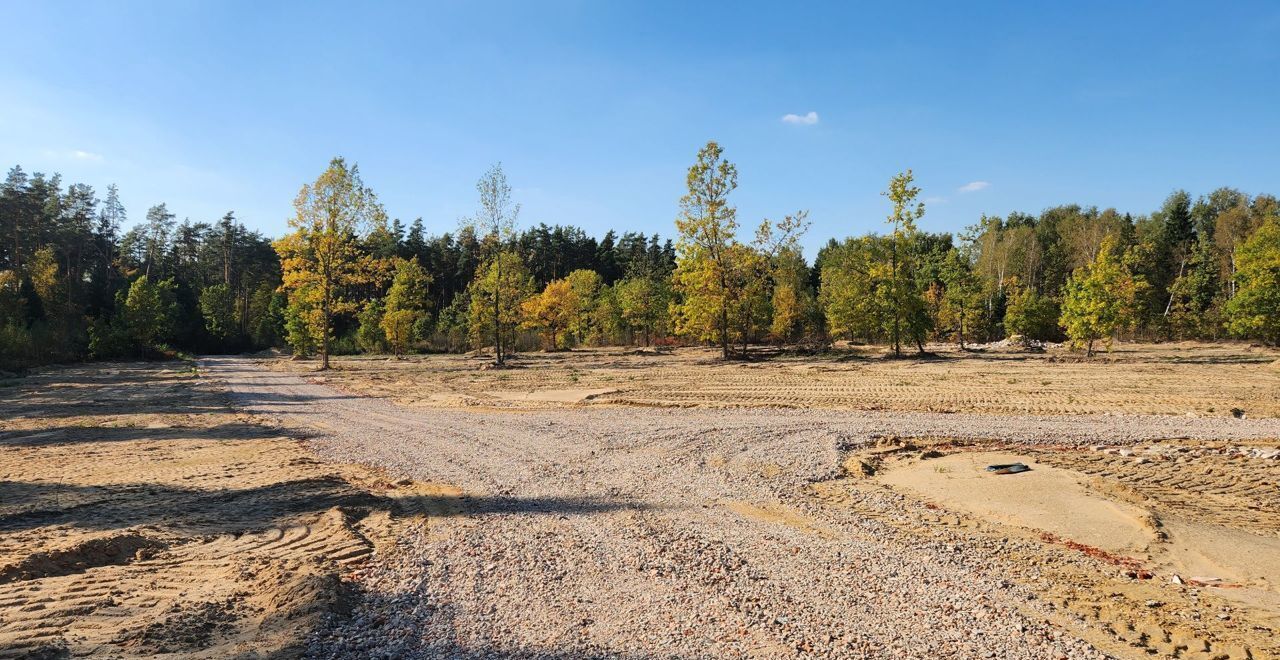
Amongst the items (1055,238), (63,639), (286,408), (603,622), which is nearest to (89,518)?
(63,639)

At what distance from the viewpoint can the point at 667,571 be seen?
6227 millimetres

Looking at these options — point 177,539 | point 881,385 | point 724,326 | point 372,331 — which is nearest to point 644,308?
point 724,326

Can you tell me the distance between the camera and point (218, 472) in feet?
35.6

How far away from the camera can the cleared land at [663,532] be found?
4973mm

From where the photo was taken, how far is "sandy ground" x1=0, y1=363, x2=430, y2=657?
4.89 metres

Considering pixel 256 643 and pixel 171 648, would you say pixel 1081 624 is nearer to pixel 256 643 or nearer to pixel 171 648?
pixel 256 643

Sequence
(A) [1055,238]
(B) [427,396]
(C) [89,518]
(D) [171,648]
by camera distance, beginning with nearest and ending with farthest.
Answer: (D) [171,648]
(C) [89,518]
(B) [427,396]
(A) [1055,238]

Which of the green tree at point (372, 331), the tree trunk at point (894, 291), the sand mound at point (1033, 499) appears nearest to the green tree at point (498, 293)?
the green tree at point (372, 331)

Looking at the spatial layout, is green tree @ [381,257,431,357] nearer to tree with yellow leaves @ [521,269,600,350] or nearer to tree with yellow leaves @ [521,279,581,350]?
tree with yellow leaves @ [521,269,600,350]

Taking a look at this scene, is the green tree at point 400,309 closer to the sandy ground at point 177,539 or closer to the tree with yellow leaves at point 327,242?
the tree with yellow leaves at point 327,242

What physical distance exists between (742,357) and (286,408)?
87.4 feet

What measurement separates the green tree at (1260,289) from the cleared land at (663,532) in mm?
30371

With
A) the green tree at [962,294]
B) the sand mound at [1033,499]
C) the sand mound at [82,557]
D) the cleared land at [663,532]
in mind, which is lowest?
the sand mound at [1033,499]

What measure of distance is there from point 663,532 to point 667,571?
1207 mm
